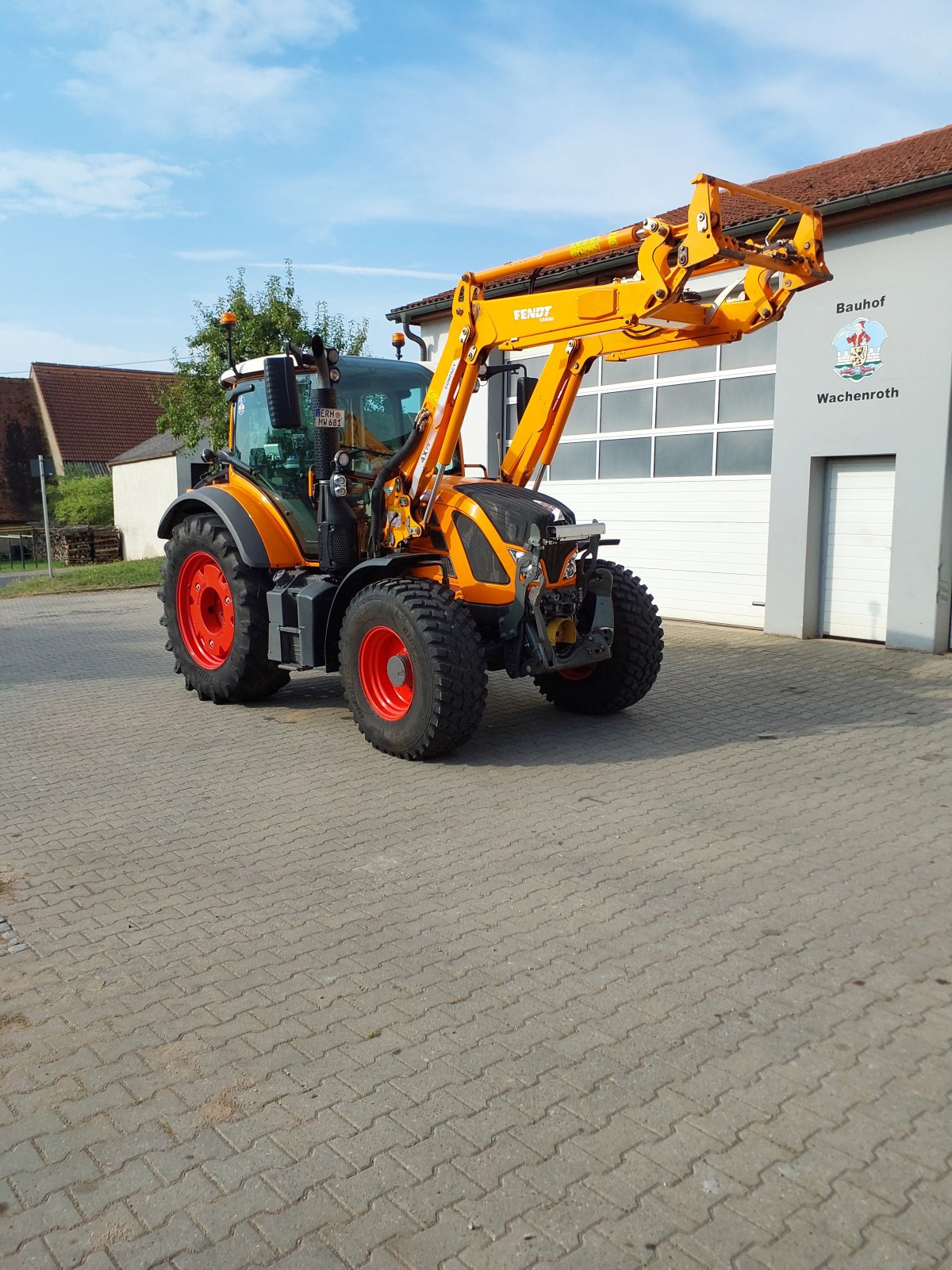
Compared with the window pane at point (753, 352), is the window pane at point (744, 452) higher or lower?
lower

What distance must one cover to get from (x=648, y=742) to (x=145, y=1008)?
4.14m

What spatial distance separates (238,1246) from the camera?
245 cm

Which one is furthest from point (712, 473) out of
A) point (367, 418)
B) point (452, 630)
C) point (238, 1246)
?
point (238, 1246)

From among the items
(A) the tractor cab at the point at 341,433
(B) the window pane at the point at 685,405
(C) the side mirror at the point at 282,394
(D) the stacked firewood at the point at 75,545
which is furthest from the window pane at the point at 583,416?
(D) the stacked firewood at the point at 75,545

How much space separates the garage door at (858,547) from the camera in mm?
10812

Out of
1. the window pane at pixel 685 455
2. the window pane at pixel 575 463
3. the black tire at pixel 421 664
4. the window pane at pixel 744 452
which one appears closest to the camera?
the black tire at pixel 421 664

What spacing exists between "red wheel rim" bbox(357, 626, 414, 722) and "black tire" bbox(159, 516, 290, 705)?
4.12 ft

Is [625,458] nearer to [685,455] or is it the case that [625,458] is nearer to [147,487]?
[685,455]

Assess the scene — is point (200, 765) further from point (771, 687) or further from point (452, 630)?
point (771, 687)

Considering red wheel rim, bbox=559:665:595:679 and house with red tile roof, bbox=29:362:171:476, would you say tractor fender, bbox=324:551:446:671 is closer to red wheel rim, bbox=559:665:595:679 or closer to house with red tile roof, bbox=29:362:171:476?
red wheel rim, bbox=559:665:595:679

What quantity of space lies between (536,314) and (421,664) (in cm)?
235

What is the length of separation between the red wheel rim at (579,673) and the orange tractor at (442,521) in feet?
0.06

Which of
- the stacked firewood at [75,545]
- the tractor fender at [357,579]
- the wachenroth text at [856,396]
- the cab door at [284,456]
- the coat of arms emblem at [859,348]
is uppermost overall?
the coat of arms emblem at [859,348]

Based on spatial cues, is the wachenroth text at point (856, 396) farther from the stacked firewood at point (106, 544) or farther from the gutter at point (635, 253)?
the stacked firewood at point (106, 544)
